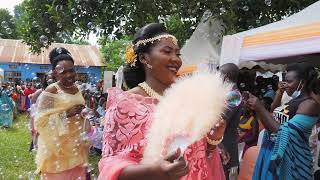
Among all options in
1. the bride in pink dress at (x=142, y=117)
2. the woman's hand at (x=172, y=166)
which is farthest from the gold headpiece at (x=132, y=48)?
the woman's hand at (x=172, y=166)

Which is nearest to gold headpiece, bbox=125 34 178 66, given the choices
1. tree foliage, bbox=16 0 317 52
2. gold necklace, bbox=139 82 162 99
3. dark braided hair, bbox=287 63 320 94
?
gold necklace, bbox=139 82 162 99

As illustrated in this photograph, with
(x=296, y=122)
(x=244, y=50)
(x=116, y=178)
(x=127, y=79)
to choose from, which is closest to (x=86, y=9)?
(x=244, y=50)

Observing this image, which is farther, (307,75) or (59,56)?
(59,56)

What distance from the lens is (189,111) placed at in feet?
4.81

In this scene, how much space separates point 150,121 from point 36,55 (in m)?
29.0

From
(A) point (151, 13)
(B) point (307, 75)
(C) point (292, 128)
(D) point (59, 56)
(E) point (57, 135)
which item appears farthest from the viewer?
(A) point (151, 13)

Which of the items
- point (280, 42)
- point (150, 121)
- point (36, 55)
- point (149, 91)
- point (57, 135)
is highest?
point (36, 55)

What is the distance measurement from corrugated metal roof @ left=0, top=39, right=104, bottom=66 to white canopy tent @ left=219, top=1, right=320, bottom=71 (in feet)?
75.0

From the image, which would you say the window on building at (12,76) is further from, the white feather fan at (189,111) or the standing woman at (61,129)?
the white feather fan at (189,111)

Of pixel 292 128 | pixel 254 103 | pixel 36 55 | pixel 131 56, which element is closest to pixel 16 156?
pixel 254 103

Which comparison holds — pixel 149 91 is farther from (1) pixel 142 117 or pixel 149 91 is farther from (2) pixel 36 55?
(2) pixel 36 55

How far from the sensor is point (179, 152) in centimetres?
137

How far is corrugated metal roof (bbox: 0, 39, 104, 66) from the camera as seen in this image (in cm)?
2870

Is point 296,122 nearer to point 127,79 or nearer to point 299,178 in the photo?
point 299,178
